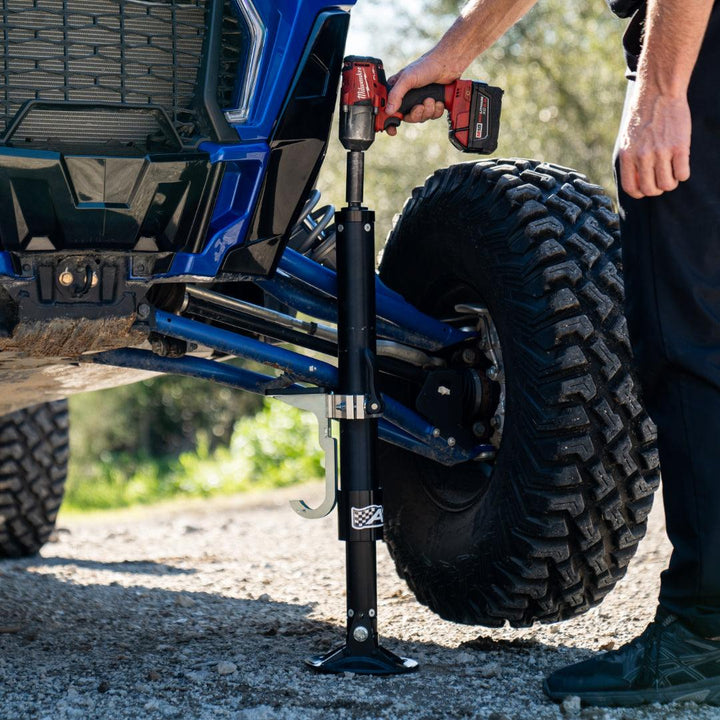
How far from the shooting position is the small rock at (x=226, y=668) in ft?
9.00

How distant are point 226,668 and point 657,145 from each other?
1.46 meters

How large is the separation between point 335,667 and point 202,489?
1136cm

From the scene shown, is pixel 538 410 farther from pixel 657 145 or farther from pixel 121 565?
pixel 121 565

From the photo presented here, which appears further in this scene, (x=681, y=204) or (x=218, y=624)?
(x=218, y=624)

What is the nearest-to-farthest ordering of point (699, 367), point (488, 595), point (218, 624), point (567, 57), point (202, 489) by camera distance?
point (699, 367) < point (488, 595) < point (218, 624) < point (202, 489) < point (567, 57)

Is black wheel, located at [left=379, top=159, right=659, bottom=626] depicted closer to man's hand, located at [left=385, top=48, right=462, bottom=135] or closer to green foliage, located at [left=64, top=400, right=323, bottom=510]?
man's hand, located at [left=385, top=48, right=462, bottom=135]

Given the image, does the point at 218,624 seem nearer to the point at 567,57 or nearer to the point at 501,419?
the point at 501,419

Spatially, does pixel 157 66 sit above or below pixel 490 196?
above

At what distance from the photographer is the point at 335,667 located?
8.86 feet

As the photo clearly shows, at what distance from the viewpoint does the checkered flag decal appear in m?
2.71

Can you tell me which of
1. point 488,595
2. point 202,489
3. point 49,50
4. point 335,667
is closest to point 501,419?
point 488,595

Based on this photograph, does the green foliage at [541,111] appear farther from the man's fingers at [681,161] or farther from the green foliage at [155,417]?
the man's fingers at [681,161]

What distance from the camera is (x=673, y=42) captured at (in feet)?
7.51

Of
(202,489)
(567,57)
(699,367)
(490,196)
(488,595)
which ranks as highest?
(567,57)
